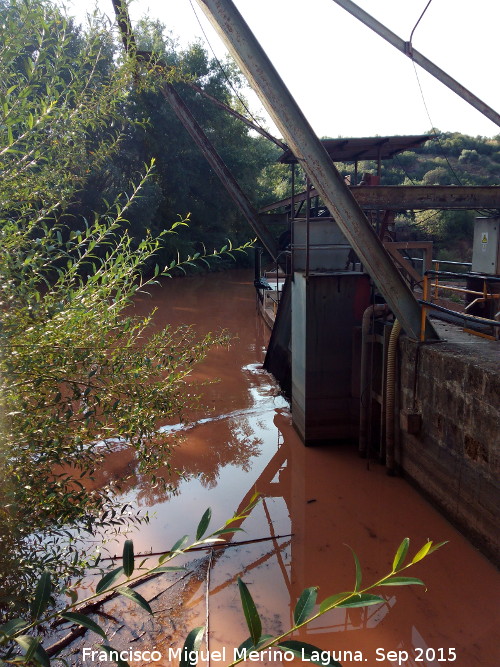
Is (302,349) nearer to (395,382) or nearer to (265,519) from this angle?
(395,382)

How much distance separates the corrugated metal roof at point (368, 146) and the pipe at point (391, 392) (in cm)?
394

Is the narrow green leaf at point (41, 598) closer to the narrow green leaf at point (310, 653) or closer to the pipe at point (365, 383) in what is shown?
the narrow green leaf at point (310, 653)

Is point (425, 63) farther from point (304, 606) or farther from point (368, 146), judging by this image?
point (304, 606)

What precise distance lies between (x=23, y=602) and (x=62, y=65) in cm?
237

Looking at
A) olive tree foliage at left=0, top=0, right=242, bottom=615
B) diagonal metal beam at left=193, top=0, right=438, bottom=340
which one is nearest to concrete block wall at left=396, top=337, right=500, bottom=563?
diagonal metal beam at left=193, top=0, right=438, bottom=340

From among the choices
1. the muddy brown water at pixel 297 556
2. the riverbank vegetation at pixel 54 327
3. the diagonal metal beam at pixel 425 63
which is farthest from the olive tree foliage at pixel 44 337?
the diagonal metal beam at pixel 425 63

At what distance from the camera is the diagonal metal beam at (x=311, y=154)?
5.85 m

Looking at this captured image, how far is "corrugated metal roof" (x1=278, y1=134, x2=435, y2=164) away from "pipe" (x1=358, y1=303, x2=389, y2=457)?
327cm

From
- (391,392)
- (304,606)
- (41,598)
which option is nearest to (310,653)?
(304,606)

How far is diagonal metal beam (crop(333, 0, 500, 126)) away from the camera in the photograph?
8102mm

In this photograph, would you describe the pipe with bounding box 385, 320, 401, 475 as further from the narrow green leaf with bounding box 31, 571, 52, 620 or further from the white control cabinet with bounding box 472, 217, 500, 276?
the narrow green leaf with bounding box 31, 571, 52, 620

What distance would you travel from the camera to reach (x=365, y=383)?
781 centimetres

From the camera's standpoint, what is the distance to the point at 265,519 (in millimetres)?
6422

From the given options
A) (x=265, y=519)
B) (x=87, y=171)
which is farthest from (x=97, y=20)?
(x=265, y=519)
